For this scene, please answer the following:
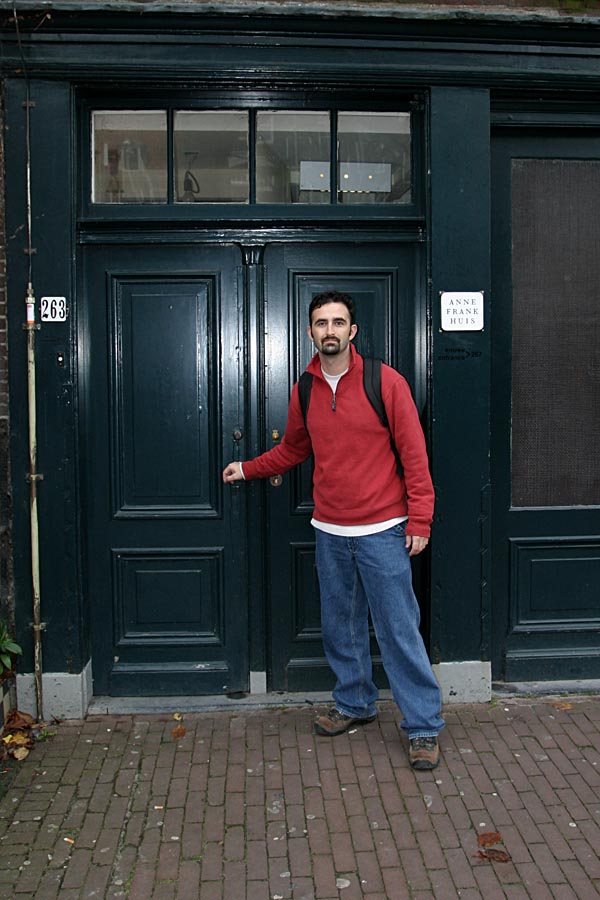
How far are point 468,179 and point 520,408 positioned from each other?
134 cm

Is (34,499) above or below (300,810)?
above

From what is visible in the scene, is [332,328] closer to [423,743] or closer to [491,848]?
[423,743]

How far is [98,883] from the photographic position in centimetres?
317

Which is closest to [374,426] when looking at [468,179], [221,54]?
[468,179]

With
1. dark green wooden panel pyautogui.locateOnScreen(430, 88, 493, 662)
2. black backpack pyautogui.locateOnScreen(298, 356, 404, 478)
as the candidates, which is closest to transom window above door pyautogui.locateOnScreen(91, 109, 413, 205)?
dark green wooden panel pyautogui.locateOnScreen(430, 88, 493, 662)

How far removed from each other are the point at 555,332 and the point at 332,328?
1670 mm

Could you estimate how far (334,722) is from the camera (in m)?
4.31

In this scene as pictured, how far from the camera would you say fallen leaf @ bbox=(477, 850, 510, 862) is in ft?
10.7

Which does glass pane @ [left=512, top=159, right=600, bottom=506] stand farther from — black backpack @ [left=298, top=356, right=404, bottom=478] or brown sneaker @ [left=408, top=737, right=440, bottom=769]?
brown sneaker @ [left=408, top=737, right=440, bottom=769]

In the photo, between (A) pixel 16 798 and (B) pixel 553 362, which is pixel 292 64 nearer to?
(B) pixel 553 362

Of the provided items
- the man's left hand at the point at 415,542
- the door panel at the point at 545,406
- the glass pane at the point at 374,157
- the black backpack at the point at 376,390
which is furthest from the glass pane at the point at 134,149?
the man's left hand at the point at 415,542

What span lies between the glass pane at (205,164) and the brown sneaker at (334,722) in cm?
288

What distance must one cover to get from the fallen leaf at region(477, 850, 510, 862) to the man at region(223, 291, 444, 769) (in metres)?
0.63

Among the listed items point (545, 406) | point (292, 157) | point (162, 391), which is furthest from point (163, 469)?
point (545, 406)
